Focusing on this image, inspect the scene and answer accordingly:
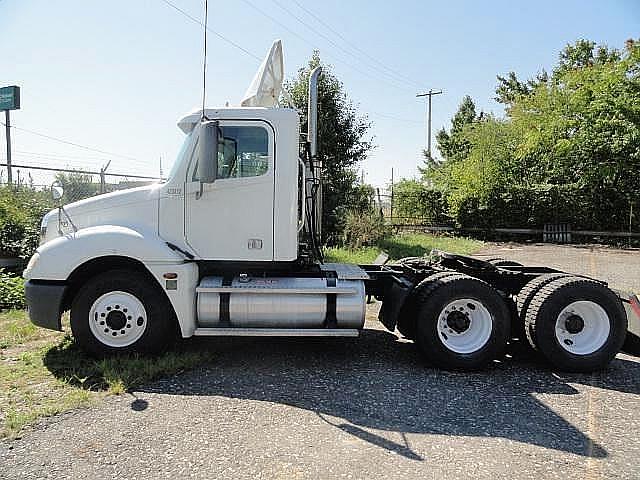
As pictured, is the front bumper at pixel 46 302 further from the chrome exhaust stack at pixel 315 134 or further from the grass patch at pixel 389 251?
the grass patch at pixel 389 251

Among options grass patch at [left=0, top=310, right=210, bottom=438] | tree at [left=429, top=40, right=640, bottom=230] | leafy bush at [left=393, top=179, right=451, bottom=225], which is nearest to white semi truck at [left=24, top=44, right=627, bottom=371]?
grass patch at [left=0, top=310, right=210, bottom=438]

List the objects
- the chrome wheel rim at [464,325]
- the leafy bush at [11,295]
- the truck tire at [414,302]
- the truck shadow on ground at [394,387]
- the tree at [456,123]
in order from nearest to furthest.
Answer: the truck shadow on ground at [394,387] → the chrome wheel rim at [464,325] → the truck tire at [414,302] → the leafy bush at [11,295] → the tree at [456,123]

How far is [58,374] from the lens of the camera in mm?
A: 5172

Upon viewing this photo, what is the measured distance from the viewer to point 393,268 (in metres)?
6.71

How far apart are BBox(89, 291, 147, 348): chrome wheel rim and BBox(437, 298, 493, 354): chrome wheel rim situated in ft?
10.6

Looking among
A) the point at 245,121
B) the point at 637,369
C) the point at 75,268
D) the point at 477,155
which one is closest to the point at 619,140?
the point at 477,155

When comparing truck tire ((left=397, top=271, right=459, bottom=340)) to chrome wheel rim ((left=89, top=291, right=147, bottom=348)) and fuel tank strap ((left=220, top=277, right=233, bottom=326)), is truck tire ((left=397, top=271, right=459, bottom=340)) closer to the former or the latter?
fuel tank strap ((left=220, top=277, right=233, bottom=326))

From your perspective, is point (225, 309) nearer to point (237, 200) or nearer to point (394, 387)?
point (237, 200)

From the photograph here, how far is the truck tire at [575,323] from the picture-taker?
543 cm

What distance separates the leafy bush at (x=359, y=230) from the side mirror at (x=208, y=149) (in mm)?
9546

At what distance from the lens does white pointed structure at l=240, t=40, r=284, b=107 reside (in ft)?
20.2

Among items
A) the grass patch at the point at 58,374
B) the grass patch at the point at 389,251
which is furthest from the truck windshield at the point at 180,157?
the grass patch at the point at 389,251

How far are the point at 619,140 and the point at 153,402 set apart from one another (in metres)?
21.4

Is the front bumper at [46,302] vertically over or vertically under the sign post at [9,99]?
under
